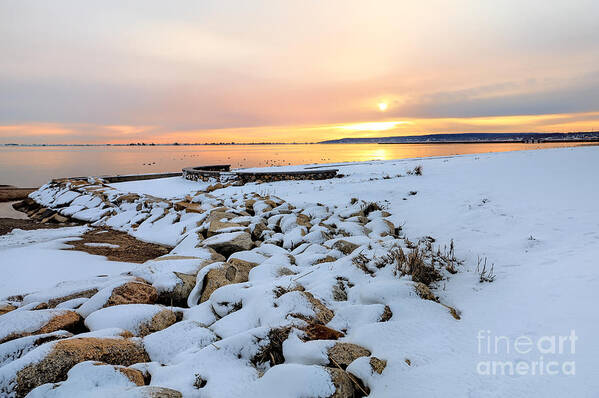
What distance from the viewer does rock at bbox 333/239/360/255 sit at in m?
4.52

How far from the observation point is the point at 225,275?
380 centimetres

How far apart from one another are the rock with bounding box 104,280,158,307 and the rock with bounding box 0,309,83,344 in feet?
1.06

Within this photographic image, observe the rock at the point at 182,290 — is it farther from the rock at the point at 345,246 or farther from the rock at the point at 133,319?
the rock at the point at 345,246

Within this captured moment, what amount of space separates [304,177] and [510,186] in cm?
819

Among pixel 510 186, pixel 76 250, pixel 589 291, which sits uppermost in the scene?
pixel 510 186

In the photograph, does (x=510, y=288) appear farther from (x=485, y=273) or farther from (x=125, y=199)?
(x=125, y=199)

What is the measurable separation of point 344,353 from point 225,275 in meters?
2.07

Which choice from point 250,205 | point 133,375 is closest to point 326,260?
point 133,375

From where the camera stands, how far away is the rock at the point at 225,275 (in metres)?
3.59

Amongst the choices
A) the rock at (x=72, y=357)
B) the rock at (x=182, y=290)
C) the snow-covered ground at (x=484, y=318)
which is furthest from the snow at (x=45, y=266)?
the rock at (x=72, y=357)

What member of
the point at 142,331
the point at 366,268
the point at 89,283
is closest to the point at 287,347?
the point at 142,331

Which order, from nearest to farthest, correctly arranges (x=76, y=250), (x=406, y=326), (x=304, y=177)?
(x=406, y=326), (x=76, y=250), (x=304, y=177)

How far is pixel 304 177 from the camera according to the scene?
44.6ft

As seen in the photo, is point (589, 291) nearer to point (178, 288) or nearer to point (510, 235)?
point (510, 235)
